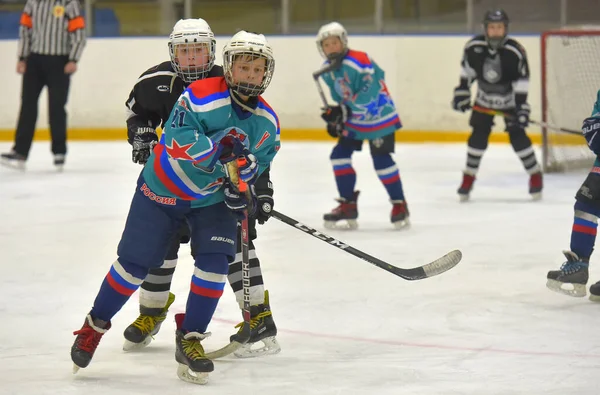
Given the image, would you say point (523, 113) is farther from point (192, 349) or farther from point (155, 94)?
point (192, 349)

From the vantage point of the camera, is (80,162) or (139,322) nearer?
(139,322)

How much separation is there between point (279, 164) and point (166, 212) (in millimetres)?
4641

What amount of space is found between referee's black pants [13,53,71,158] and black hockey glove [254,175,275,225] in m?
4.52

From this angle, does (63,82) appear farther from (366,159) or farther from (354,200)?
(354,200)

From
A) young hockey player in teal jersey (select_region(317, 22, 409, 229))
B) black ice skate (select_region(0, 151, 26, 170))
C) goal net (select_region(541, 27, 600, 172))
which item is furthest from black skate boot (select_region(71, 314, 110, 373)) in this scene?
goal net (select_region(541, 27, 600, 172))

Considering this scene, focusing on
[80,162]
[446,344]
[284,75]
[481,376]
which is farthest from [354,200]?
[284,75]

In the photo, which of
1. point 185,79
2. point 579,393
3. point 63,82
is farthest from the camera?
point 63,82

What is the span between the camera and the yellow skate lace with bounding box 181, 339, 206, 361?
264cm

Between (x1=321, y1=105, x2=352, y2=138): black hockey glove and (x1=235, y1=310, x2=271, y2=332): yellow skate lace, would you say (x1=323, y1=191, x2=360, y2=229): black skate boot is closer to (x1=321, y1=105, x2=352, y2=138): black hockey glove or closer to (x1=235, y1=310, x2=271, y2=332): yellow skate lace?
(x1=321, y1=105, x2=352, y2=138): black hockey glove

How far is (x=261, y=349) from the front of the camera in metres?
2.95

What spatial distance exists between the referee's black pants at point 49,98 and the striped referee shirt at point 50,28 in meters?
0.06

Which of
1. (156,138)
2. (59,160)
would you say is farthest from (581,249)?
(59,160)

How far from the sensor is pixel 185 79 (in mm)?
2969

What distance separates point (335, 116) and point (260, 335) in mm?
2211
